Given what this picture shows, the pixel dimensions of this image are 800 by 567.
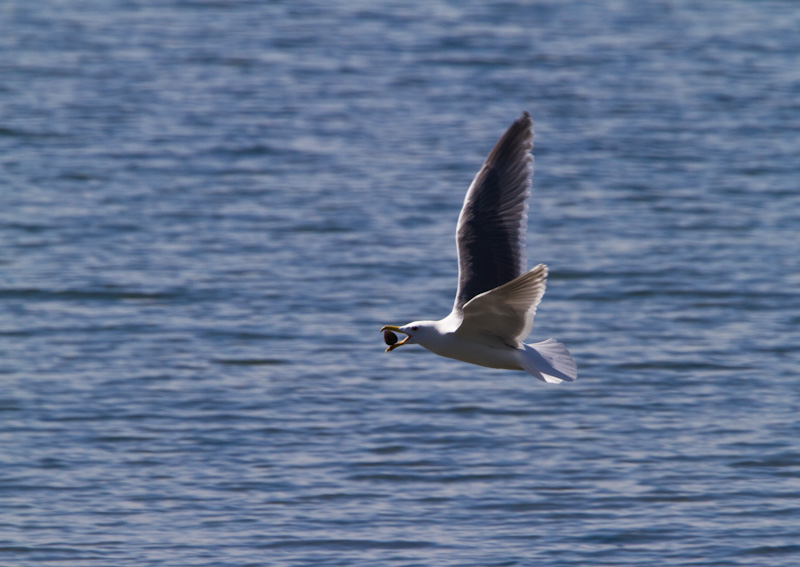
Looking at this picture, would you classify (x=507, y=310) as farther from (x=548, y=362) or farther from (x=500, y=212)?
(x=500, y=212)

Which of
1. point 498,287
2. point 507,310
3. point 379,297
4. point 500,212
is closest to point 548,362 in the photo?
point 507,310

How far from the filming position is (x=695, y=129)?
1836cm

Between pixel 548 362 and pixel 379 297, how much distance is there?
5221 millimetres

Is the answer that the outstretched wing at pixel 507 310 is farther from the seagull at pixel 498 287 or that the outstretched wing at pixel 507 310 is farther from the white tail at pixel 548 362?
the white tail at pixel 548 362

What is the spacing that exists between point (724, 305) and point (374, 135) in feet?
21.3

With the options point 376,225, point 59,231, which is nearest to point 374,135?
point 376,225

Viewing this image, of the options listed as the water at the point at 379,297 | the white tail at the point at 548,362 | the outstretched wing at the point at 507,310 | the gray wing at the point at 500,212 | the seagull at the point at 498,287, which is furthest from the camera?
the water at the point at 379,297

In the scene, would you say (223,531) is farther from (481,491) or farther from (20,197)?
(20,197)

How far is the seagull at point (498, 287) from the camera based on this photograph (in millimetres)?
7293

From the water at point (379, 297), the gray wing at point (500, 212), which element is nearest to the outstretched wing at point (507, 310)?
the gray wing at point (500, 212)

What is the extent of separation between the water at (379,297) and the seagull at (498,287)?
1.65 metres

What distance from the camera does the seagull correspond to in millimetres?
7293

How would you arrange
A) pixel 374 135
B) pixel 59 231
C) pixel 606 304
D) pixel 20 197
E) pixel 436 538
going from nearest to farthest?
pixel 436 538 → pixel 606 304 → pixel 59 231 → pixel 20 197 → pixel 374 135

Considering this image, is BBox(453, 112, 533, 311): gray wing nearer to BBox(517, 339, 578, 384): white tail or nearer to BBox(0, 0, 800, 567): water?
BBox(517, 339, 578, 384): white tail
